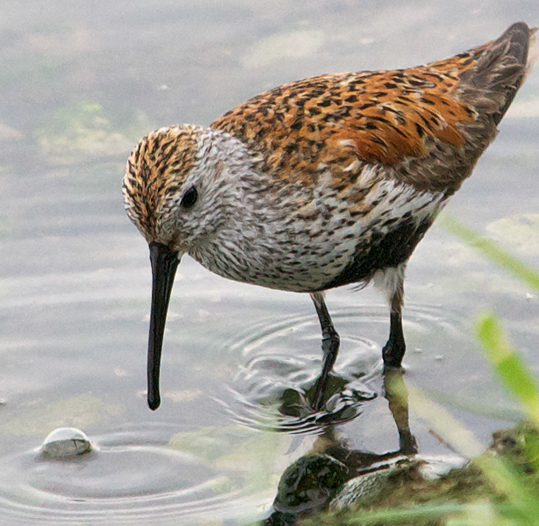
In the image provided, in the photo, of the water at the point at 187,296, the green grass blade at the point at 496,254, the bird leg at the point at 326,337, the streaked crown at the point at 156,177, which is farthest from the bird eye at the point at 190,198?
the green grass blade at the point at 496,254

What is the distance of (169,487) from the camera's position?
5.82 metres

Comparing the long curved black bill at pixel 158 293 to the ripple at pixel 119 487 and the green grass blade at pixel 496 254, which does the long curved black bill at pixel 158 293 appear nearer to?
the ripple at pixel 119 487

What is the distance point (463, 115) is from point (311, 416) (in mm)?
2309

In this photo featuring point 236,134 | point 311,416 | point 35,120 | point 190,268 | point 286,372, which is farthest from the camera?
point 35,120

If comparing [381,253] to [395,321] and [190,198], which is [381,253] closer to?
[395,321]

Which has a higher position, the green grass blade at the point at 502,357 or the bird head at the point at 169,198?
the green grass blade at the point at 502,357

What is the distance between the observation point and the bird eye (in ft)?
18.5

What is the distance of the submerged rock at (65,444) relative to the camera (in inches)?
244

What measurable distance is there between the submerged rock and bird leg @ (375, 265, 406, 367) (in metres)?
2.22

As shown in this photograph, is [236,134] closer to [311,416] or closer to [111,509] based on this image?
[311,416]

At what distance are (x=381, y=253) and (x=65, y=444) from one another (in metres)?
2.33

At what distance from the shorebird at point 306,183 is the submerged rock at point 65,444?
1.79 ft

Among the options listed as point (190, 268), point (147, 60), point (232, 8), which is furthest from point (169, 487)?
point (232, 8)

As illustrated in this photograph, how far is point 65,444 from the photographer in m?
Answer: 6.23
